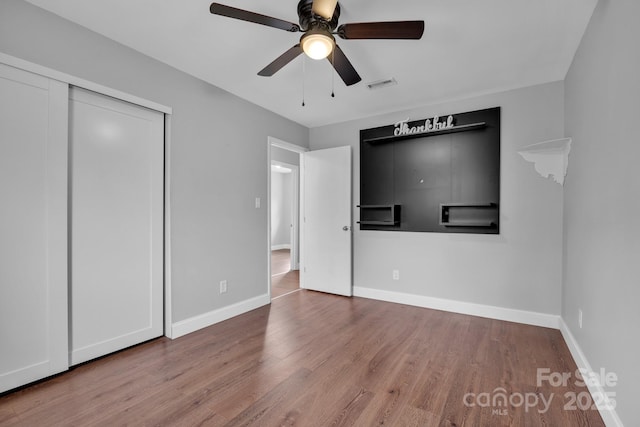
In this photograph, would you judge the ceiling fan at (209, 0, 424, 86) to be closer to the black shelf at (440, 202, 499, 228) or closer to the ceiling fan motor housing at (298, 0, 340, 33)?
the ceiling fan motor housing at (298, 0, 340, 33)

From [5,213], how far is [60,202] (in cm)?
28

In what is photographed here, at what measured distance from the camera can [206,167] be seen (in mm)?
3082

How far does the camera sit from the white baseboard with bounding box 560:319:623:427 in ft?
5.09

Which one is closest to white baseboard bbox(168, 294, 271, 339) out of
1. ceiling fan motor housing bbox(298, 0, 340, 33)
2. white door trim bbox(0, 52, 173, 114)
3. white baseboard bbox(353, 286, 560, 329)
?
white baseboard bbox(353, 286, 560, 329)

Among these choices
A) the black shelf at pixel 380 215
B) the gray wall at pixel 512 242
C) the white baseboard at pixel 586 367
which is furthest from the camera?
the black shelf at pixel 380 215

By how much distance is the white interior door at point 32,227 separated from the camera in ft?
6.17

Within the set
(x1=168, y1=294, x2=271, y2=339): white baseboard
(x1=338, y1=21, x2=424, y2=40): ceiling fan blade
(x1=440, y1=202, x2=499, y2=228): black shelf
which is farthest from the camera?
(x1=440, y1=202, x2=499, y2=228): black shelf

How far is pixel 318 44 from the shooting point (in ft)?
5.80

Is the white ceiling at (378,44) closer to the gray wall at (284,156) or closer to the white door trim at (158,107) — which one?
the white door trim at (158,107)

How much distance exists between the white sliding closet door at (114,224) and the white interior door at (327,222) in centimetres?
220

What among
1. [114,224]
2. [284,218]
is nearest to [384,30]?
[114,224]

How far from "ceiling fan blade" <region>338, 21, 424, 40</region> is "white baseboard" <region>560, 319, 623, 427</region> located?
2.33 metres

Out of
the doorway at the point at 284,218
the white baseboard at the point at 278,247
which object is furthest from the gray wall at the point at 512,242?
the white baseboard at the point at 278,247

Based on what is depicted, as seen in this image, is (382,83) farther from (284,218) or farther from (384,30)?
(284,218)
